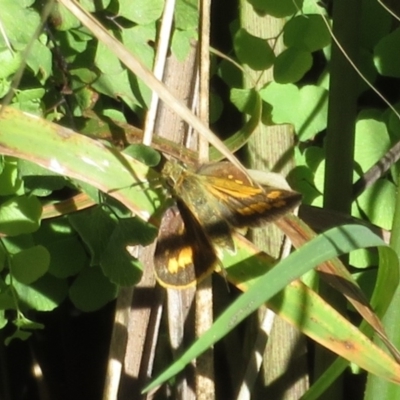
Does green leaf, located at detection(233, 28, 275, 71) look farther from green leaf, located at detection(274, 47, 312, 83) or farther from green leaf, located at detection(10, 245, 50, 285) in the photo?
green leaf, located at detection(10, 245, 50, 285)

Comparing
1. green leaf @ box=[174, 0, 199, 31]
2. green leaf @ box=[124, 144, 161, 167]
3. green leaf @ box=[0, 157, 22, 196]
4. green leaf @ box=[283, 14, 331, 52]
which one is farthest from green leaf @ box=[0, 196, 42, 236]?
green leaf @ box=[283, 14, 331, 52]

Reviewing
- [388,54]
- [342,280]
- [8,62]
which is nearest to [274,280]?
[342,280]

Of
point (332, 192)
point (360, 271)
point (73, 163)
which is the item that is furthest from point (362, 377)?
point (73, 163)

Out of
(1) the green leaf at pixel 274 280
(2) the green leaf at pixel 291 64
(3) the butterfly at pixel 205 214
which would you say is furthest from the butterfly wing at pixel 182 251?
(2) the green leaf at pixel 291 64

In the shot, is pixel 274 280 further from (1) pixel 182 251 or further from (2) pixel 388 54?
(2) pixel 388 54

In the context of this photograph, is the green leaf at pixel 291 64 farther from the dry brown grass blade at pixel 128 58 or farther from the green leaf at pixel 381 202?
the dry brown grass blade at pixel 128 58

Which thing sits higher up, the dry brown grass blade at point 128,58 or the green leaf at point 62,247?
the dry brown grass blade at point 128,58
